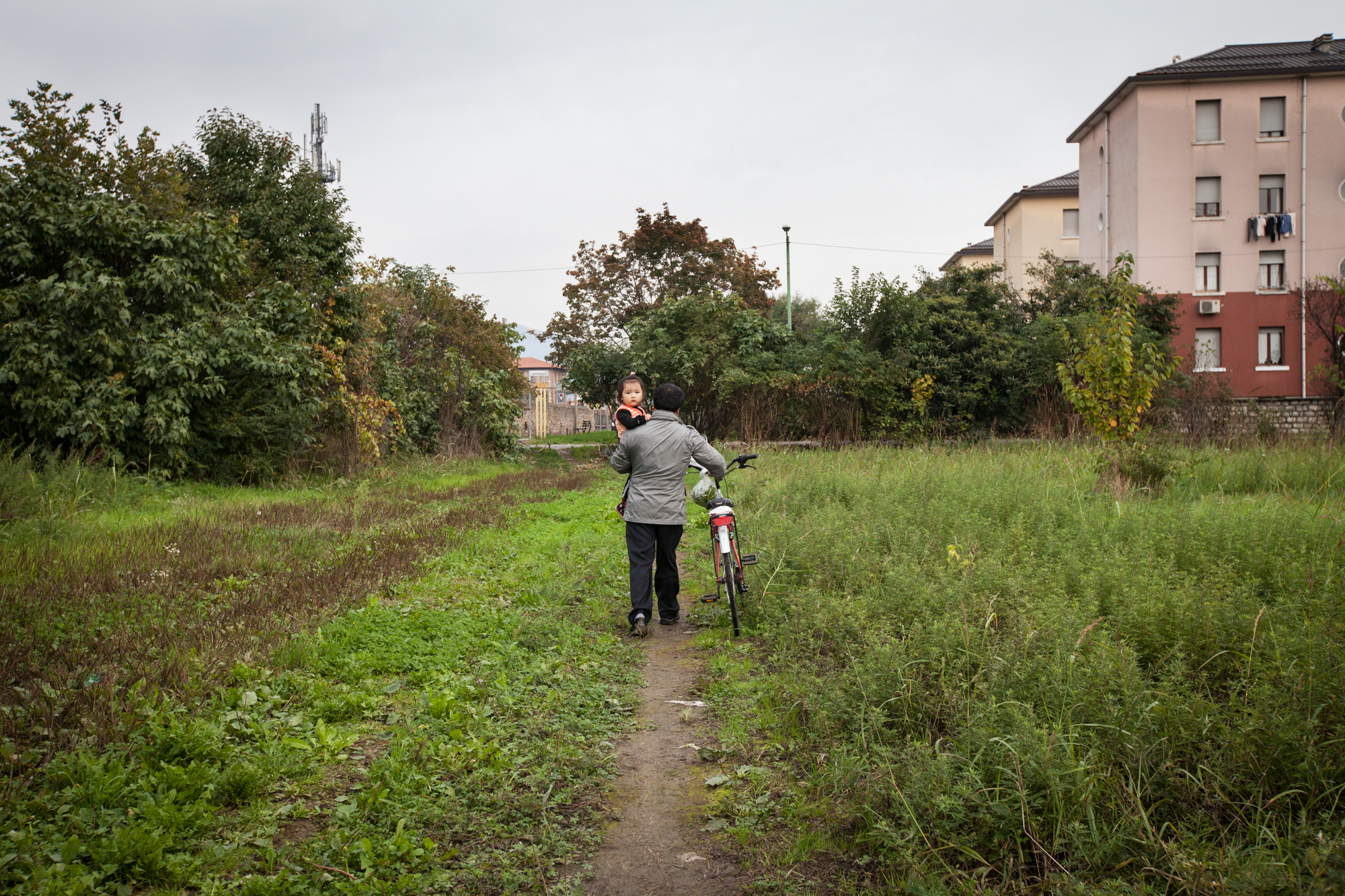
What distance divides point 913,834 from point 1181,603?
8.28ft

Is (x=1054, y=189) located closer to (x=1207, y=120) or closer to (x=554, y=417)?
(x=1207, y=120)

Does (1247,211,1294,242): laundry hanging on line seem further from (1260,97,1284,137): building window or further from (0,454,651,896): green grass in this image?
(0,454,651,896): green grass

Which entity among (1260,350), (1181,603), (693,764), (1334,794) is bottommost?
(693,764)

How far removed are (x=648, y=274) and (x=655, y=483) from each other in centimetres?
3942

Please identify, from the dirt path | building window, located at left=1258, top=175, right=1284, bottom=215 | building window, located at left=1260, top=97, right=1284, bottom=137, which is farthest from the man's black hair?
building window, located at left=1260, top=97, right=1284, bottom=137

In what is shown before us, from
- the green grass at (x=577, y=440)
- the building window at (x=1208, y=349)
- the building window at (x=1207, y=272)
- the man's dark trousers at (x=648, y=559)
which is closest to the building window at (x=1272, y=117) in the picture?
the building window at (x=1207, y=272)

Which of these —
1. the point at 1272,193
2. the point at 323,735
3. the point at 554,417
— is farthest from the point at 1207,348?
the point at 323,735

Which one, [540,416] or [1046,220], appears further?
[540,416]

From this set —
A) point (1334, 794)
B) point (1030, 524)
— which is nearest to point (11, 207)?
point (1030, 524)

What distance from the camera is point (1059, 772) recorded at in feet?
10.1

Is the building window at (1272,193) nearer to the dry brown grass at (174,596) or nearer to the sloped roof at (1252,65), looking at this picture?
the sloped roof at (1252,65)

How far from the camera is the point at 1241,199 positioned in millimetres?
34250

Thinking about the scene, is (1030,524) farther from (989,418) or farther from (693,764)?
(989,418)

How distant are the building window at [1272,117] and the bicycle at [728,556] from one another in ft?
124
